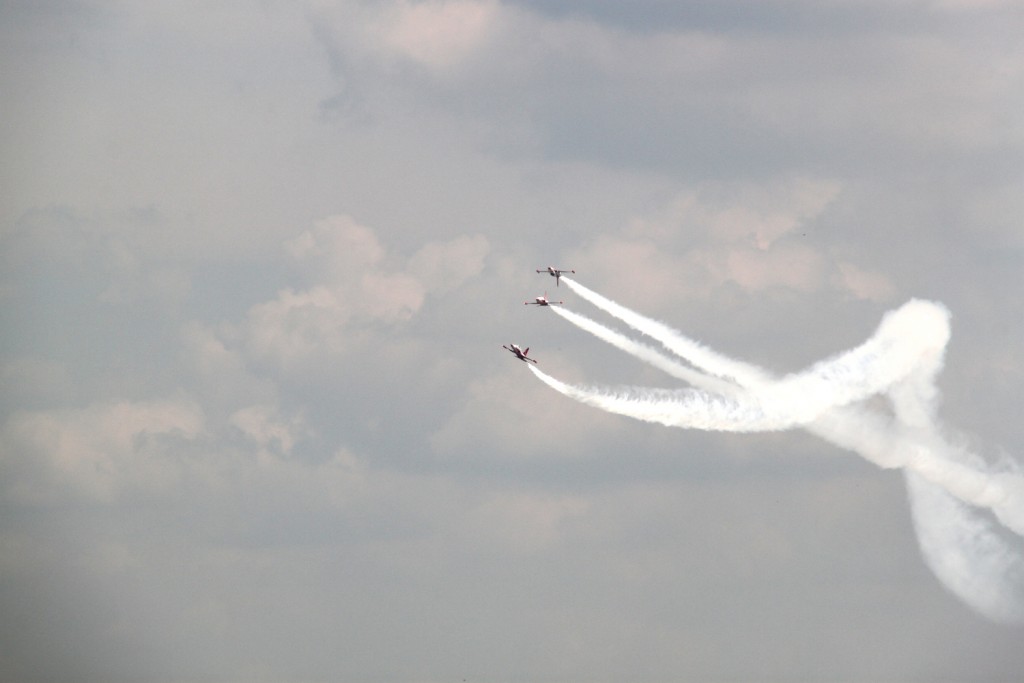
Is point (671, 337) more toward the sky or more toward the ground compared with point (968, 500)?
more toward the sky

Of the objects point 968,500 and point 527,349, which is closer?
point 527,349

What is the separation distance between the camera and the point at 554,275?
54.3m

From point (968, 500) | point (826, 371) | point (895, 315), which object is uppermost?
point (895, 315)

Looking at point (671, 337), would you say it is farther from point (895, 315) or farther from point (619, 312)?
point (895, 315)

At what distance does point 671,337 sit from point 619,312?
4.41 metres

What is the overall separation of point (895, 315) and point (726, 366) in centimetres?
1309

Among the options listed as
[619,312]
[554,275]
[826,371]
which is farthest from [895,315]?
[554,275]

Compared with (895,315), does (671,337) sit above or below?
below

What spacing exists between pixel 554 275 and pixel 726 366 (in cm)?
1466

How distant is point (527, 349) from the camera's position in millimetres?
52938

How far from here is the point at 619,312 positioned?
55.4m

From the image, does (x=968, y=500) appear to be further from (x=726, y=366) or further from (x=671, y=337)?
(x=671, y=337)

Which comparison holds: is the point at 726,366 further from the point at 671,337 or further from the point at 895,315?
the point at 895,315

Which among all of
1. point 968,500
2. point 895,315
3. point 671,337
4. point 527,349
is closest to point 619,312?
point 671,337
